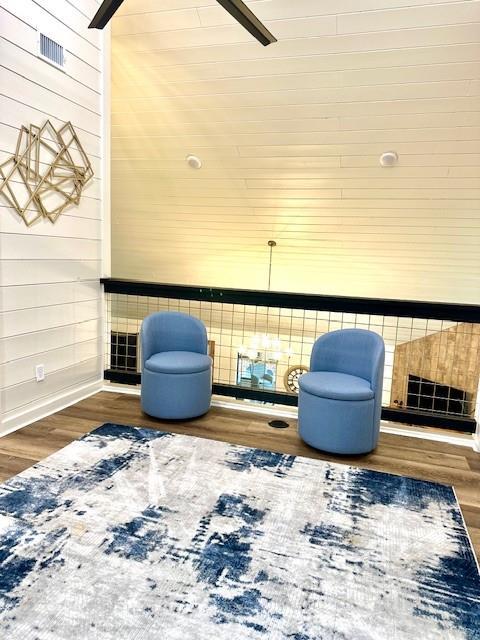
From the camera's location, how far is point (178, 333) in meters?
3.88

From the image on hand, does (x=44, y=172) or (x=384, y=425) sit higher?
(x=44, y=172)

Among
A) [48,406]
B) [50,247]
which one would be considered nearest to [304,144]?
[50,247]

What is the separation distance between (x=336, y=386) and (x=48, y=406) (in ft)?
7.16

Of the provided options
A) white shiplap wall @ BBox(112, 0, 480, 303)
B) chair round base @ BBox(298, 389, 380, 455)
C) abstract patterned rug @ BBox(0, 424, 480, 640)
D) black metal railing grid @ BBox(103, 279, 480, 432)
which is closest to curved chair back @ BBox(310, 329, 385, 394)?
chair round base @ BBox(298, 389, 380, 455)

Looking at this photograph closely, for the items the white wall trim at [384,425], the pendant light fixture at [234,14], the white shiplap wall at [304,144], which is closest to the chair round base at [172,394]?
the white wall trim at [384,425]

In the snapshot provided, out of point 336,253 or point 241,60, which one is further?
point 336,253

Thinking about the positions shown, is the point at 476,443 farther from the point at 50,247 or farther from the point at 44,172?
the point at 44,172

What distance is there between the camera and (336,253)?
6.00 meters

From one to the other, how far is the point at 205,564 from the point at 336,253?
4.68 meters

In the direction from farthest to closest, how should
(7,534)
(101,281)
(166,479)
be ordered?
(101,281) < (166,479) < (7,534)

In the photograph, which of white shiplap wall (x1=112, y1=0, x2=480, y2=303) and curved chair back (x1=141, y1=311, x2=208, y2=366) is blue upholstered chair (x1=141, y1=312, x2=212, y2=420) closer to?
curved chair back (x1=141, y1=311, x2=208, y2=366)

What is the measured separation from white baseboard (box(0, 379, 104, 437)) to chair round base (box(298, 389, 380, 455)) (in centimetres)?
200

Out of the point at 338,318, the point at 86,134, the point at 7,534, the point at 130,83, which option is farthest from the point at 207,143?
the point at 7,534

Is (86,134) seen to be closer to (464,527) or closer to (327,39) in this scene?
(327,39)
